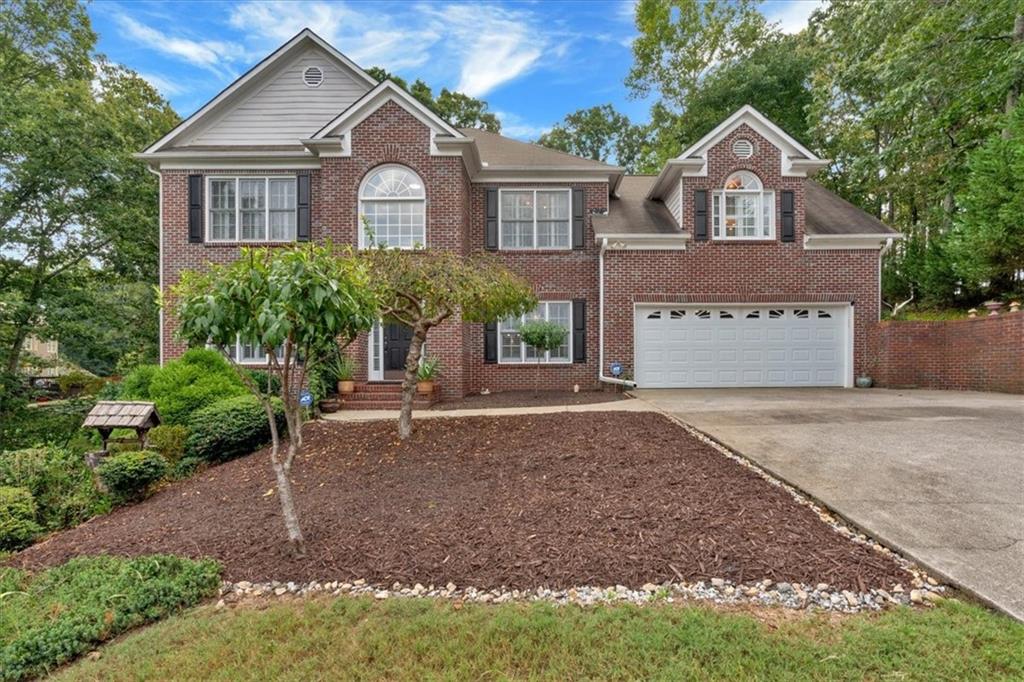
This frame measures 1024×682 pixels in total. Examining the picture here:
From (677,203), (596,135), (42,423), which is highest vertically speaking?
(596,135)

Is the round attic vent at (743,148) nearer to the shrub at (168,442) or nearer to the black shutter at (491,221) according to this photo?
the black shutter at (491,221)

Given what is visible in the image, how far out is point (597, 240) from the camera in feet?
37.3

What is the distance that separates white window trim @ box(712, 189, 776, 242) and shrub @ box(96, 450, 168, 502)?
1167 centimetres

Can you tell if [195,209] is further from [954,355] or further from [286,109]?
[954,355]

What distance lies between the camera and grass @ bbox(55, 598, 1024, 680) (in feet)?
7.08

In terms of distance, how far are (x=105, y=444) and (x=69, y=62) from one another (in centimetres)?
1475

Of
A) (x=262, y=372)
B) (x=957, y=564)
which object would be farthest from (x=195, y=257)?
(x=957, y=564)

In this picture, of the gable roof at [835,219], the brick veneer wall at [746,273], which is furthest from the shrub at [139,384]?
the gable roof at [835,219]

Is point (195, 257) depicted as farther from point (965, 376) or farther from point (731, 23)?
point (731, 23)

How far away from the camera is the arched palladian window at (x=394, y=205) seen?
10570 millimetres

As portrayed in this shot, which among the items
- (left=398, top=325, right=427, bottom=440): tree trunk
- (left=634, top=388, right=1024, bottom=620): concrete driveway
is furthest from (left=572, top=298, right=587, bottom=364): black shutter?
(left=398, top=325, right=427, bottom=440): tree trunk

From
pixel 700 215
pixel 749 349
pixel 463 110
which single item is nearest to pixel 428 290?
pixel 700 215

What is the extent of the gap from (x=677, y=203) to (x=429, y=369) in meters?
7.56

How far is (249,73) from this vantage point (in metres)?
11.3
